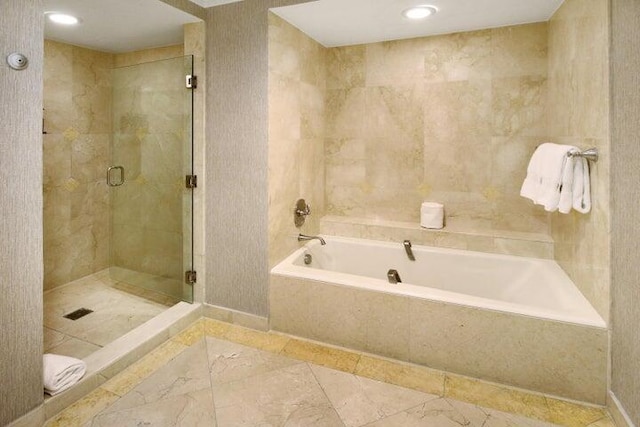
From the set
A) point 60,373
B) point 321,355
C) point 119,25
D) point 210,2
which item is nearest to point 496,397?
point 321,355

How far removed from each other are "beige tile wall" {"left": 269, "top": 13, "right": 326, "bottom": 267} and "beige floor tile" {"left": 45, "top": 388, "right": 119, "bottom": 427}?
114cm

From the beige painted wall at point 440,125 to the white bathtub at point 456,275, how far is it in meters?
0.35

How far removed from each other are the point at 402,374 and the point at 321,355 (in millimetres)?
473

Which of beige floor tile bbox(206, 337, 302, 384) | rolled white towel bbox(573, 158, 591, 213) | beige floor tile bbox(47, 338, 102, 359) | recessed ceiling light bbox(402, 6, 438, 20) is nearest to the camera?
rolled white towel bbox(573, 158, 591, 213)

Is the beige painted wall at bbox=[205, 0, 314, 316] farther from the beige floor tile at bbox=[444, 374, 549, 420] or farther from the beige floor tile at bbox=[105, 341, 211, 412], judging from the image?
the beige floor tile at bbox=[444, 374, 549, 420]

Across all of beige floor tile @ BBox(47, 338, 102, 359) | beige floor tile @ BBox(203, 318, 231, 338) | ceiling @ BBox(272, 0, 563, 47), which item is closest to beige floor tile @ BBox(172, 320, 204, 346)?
beige floor tile @ BBox(203, 318, 231, 338)

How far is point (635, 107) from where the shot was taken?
147cm

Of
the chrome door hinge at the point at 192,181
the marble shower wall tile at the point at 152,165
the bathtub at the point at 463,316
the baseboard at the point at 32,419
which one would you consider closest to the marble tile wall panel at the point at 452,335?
the bathtub at the point at 463,316

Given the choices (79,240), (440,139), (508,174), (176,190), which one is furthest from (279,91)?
(79,240)

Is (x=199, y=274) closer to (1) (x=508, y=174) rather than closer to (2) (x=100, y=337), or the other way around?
(2) (x=100, y=337)

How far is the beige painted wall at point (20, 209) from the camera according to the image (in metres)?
1.40

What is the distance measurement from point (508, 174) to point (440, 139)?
0.54m

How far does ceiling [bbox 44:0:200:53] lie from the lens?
224 centimetres

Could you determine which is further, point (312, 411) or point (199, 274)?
point (199, 274)
